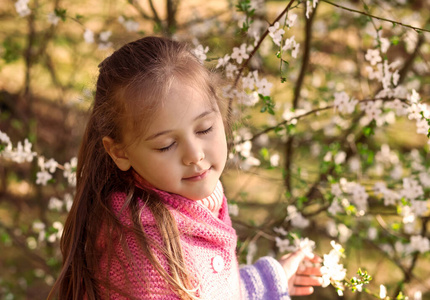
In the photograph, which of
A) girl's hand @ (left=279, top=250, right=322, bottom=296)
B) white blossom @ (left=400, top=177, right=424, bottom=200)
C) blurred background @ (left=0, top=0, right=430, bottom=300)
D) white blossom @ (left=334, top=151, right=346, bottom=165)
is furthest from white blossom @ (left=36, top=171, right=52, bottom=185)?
white blossom @ (left=400, top=177, right=424, bottom=200)

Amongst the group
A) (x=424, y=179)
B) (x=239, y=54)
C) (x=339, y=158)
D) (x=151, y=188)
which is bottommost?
Result: (x=151, y=188)

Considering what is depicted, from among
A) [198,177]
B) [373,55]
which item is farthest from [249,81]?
[198,177]

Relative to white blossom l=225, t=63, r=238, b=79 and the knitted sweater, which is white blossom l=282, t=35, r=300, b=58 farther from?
the knitted sweater

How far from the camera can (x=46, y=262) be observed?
8.52ft

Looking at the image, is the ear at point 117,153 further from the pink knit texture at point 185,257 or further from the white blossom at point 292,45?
the white blossom at point 292,45

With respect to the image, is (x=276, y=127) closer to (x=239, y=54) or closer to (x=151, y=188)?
(x=239, y=54)

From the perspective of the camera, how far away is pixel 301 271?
179cm

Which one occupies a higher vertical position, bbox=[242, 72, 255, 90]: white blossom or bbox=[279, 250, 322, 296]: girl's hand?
bbox=[242, 72, 255, 90]: white blossom

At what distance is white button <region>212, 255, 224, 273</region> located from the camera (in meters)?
1.44

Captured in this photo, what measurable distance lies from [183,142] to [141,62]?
0.24 m

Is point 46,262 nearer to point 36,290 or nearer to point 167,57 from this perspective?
point 36,290

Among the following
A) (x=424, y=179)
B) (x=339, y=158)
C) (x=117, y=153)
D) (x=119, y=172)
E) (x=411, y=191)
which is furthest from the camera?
(x=339, y=158)

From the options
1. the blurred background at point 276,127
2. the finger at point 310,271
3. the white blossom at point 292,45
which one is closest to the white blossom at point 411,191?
the blurred background at point 276,127

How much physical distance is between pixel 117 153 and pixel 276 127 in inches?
27.5
